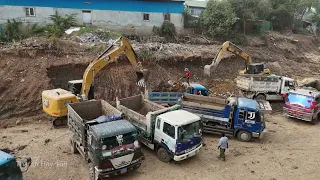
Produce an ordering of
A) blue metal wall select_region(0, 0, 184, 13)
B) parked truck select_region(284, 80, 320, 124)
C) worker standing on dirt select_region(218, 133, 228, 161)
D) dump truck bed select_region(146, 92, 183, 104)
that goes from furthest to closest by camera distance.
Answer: blue metal wall select_region(0, 0, 184, 13)
dump truck bed select_region(146, 92, 183, 104)
parked truck select_region(284, 80, 320, 124)
worker standing on dirt select_region(218, 133, 228, 161)

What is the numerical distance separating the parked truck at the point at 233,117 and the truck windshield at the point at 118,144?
16.4 feet

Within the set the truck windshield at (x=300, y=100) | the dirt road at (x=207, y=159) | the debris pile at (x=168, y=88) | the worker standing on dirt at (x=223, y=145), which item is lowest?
the dirt road at (x=207, y=159)

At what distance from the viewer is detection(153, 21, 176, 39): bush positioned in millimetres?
28312

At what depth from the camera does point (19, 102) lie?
16891mm

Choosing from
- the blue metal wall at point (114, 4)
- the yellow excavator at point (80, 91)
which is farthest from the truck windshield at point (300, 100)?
the blue metal wall at point (114, 4)

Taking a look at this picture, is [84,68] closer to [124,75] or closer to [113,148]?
[124,75]

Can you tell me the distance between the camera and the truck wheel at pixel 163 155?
37.3 ft

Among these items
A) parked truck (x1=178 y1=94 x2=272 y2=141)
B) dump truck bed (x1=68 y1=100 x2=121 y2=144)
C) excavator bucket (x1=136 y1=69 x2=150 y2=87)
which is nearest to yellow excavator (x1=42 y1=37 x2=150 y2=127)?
excavator bucket (x1=136 y1=69 x2=150 y2=87)

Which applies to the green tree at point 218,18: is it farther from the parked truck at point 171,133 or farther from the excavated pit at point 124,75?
the parked truck at point 171,133

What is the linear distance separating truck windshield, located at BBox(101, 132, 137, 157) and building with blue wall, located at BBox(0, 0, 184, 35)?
1935 centimetres

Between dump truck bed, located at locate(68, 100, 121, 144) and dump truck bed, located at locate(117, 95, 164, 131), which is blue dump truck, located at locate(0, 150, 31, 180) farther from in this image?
dump truck bed, located at locate(117, 95, 164, 131)

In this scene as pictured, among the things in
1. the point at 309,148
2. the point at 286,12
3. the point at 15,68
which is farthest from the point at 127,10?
the point at 286,12

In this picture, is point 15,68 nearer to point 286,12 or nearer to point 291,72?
point 291,72

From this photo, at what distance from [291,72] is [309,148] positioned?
50.6 feet
